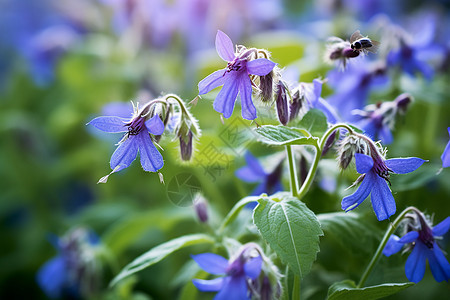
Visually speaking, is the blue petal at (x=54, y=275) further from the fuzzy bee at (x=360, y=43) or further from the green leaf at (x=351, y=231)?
the fuzzy bee at (x=360, y=43)

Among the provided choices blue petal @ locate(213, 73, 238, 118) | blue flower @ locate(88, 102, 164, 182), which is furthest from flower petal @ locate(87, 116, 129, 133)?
blue petal @ locate(213, 73, 238, 118)

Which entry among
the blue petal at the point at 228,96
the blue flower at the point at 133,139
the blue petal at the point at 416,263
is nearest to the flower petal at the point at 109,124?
the blue flower at the point at 133,139

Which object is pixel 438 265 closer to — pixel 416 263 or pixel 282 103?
pixel 416 263

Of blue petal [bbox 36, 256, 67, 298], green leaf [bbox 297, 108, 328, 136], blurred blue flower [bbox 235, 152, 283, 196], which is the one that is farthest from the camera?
blue petal [bbox 36, 256, 67, 298]

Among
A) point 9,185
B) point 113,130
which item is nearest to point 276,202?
point 113,130

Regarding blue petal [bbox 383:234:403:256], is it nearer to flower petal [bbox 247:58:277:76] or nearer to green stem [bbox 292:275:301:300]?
green stem [bbox 292:275:301:300]
